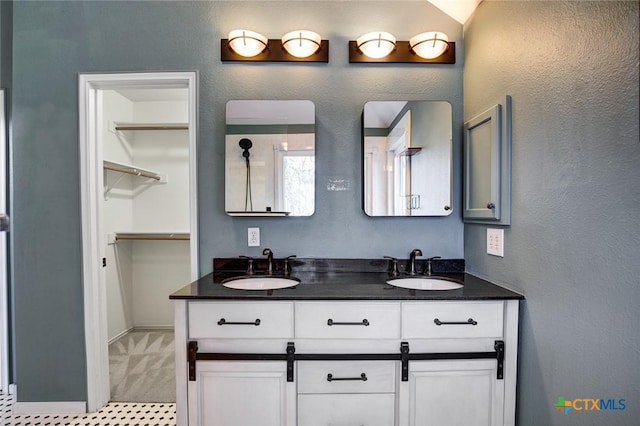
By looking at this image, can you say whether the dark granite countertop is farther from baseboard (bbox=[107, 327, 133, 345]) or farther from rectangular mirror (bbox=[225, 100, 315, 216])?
baseboard (bbox=[107, 327, 133, 345])

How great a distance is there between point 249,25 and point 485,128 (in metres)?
1.44

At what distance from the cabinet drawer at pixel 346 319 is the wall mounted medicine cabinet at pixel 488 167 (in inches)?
26.4

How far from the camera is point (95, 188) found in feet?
6.09

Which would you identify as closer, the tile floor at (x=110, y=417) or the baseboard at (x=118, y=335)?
the tile floor at (x=110, y=417)

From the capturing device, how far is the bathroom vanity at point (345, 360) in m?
1.33

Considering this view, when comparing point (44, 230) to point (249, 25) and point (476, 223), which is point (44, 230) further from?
point (476, 223)

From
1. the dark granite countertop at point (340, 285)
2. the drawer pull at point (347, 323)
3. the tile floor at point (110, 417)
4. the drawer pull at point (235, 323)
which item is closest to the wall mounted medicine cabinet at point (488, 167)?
the dark granite countertop at point (340, 285)

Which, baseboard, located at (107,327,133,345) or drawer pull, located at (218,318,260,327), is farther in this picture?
baseboard, located at (107,327,133,345)

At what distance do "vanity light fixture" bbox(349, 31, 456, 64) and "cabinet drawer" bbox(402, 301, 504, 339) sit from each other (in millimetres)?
1366

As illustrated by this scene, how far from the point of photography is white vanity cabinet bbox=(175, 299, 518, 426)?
1.33m

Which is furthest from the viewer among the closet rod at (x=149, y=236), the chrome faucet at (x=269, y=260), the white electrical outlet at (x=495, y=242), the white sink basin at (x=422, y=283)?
the closet rod at (x=149, y=236)

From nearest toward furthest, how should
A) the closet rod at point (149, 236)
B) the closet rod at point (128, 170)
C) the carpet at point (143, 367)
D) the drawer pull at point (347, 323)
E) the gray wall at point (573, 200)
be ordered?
the gray wall at point (573, 200) < the drawer pull at point (347, 323) < the carpet at point (143, 367) < the closet rod at point (128, 170) < the closet rod at point (149, 236)

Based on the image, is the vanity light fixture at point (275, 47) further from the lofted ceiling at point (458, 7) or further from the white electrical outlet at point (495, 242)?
the white electrical outlet at point (495, 242)

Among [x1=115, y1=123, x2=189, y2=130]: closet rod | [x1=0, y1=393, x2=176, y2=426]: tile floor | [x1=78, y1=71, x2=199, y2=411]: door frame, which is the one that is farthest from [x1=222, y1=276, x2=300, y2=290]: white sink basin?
[x1=115, y1=123, x2=189, y2=130]: closet rod
